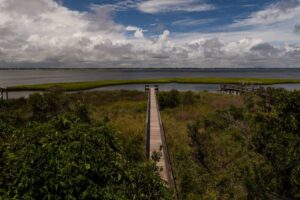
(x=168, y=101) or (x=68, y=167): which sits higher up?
(x=68, y=167)

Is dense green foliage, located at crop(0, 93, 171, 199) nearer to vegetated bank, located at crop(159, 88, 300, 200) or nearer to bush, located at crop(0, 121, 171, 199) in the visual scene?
bush, located at crop(0, 121, 171, 199)

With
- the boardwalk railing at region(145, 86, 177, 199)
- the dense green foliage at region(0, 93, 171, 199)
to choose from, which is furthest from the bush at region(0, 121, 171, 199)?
the boardwalk railing at region(145, 86, 177, 199)

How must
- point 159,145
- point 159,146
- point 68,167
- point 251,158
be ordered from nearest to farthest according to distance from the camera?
point 68,167 < point 251,158 < point 159,146 < point 159,145

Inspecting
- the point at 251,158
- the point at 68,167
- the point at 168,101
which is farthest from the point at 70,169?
the point at 168,101

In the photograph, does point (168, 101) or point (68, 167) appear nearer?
point (68, 167)

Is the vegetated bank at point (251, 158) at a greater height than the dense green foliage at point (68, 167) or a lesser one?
lesser

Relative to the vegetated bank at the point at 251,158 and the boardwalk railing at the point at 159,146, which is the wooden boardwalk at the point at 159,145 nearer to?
the boardwalk railing at the point at 159,146

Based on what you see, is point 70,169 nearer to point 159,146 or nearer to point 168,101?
point 159,146

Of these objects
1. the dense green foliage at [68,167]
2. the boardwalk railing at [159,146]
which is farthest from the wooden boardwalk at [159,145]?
the dense green foliage at [68,167]

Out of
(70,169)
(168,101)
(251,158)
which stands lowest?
(251,158)
